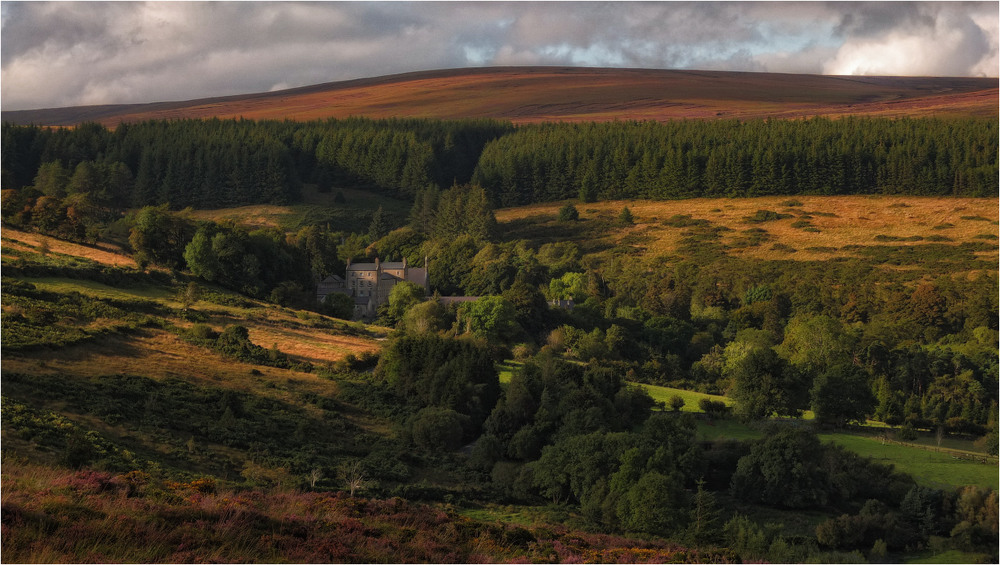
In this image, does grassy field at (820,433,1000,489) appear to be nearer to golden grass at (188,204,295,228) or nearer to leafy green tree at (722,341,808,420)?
leafy green tree at (722,341,808,420)

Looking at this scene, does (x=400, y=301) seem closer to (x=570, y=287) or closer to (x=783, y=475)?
(x=570, y=287)

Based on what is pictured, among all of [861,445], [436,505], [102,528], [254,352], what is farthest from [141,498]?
[861,445]

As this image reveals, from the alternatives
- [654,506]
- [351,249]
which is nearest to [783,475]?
[654,506]

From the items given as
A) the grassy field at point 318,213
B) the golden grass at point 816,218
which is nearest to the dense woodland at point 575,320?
the golden grass at point 816,218

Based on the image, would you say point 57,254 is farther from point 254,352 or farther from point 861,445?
point 861,445

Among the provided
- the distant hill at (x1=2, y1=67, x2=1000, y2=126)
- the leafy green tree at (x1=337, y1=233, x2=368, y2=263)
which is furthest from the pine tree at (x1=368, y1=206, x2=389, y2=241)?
the distant hill at (x1=2, y1=67, x2=1000, y2=126)

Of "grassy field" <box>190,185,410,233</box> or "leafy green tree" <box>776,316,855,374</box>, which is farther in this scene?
"grassy field" <box>190,185,410,233</box>

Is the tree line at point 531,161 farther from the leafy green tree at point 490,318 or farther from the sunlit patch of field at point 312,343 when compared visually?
the sunlit patch of field at point 312,343
